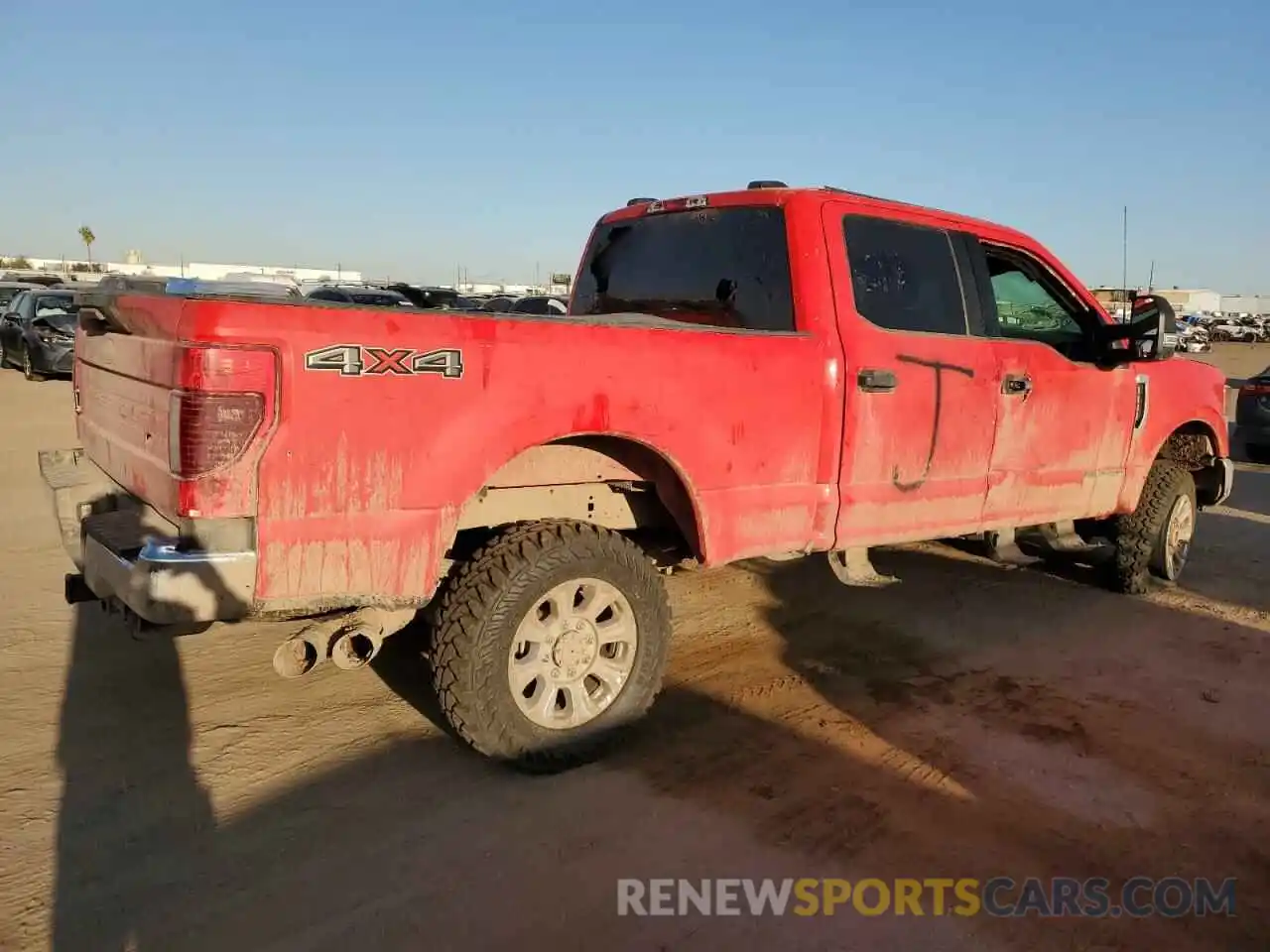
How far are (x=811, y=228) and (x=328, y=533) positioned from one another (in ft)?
8.02

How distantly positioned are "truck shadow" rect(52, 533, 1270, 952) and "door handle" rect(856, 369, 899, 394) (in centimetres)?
138

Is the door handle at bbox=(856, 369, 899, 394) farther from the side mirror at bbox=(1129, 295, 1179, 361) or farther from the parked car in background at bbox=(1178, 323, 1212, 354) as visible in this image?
the parked car in background at bbox=(1178, 323, 1212, 354)

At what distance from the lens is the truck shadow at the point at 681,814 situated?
105 inches

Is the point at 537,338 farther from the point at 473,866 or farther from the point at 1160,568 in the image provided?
the point at 1160,568

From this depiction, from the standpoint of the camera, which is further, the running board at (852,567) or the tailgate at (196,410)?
the running board at (852,567)

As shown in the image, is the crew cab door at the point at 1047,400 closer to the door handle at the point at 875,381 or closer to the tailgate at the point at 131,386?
the door handle at the point at 875,381

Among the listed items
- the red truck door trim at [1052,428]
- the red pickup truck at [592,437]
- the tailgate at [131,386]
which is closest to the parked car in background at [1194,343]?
the red truck door trim at [1052,428]

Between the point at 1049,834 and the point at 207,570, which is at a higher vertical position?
the point at 207,570

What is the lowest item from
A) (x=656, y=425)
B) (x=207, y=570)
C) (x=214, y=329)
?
(x=207, y=570)

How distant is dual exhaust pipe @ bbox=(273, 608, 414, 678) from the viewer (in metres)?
3.10

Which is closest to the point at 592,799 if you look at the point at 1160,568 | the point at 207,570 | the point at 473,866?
the point at 473,866

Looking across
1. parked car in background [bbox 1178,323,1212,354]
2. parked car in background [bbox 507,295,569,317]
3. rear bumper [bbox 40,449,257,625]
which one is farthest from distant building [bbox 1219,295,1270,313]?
rear bumper [bbox 40,449,257,625]

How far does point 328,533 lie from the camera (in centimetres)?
292

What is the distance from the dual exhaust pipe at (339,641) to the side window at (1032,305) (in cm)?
363
